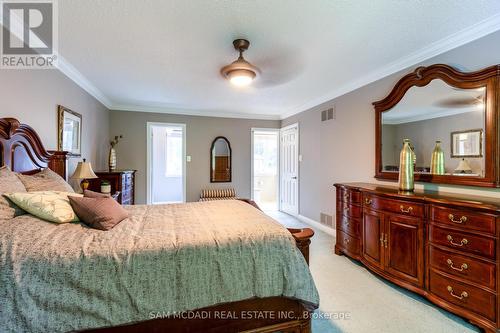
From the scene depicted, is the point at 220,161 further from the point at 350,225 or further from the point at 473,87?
the point at 473,87

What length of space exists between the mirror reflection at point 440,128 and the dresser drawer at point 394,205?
62 centimetres

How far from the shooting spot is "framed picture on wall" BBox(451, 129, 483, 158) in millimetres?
2121

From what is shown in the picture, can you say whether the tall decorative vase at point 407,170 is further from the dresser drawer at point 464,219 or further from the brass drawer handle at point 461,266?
the brass drawer handle at point 461,266

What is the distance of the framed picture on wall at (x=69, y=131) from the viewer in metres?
2.85

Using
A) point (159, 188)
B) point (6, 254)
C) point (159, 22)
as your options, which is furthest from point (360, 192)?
point (159, 188)

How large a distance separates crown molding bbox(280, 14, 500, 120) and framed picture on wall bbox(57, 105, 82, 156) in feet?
13.0

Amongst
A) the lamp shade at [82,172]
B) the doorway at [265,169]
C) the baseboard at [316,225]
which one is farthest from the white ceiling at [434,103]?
the doorway at [265,169]

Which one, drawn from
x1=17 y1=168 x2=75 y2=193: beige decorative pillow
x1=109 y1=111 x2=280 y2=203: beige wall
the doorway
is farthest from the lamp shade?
the doorway

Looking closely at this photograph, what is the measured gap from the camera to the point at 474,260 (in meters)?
1.76

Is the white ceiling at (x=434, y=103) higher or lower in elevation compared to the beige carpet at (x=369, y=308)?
higher

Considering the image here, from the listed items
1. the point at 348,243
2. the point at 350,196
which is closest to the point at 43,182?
the point at 350,196

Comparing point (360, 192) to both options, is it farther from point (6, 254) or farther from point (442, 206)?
point (6, 254)

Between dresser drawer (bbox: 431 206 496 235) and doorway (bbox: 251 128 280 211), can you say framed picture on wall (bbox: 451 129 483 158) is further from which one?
doorway (bbox: 251 128 280 211)

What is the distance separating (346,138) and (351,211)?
130cm
